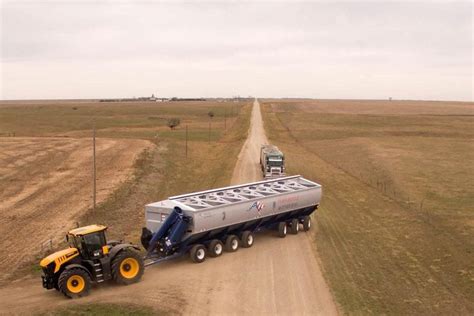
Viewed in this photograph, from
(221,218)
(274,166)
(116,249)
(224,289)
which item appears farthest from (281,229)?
(274,166)

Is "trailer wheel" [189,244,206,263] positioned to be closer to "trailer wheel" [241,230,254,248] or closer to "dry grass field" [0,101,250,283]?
"trailer wheel" [241,230,254,248]

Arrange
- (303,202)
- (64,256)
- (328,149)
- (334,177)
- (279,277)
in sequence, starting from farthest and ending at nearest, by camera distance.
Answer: (328,149) → (334,177) → (303,202) → (279,277) → (64,256)

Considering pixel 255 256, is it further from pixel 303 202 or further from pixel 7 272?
pixel 7 272

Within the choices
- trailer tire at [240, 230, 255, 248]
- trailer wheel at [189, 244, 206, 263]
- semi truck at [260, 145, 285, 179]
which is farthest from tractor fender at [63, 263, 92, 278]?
semi truck at [260, 145, 285, 179]

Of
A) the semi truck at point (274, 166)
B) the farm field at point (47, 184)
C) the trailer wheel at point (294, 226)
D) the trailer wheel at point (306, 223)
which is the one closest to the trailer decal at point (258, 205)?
the trailer wheel at point (294, 226)

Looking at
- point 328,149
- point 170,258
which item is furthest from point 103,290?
point 328,149

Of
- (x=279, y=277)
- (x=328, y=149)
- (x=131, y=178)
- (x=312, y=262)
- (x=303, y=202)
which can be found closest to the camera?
(x=279, y=277)

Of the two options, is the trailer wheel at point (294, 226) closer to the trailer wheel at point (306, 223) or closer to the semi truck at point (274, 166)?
the trailer wheel at point (306, 223)
